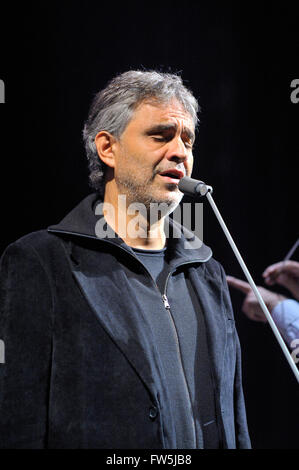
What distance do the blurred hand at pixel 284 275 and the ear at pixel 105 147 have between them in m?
0.77

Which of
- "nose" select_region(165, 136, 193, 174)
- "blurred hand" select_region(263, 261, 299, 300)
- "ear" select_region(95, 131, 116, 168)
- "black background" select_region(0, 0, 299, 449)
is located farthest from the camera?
"blurred hand" select_region(263, 261, 299, 300)

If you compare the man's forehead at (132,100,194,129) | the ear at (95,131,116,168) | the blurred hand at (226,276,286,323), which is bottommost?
the blurred hand at (226,276,286,323)

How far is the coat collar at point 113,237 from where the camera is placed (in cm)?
128

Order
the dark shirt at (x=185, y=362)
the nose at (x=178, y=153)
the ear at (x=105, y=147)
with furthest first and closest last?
the ear at (x=105, y=147) → the nose at (x=178, y=153) → the dark shirt at (x=185, y=362)

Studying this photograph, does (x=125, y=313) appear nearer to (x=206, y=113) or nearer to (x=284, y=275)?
(x=284, y=275)

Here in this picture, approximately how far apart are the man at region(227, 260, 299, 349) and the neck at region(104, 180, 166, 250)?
1.74 ft

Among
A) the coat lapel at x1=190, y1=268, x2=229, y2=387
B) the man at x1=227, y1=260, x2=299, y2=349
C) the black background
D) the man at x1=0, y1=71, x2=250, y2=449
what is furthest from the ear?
the man at x1=227, y1=260, x2=299, y2=349

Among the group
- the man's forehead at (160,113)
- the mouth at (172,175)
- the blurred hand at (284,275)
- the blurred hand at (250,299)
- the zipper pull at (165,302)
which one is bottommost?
the blurred hand at (250,299)

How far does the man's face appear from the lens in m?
1.34

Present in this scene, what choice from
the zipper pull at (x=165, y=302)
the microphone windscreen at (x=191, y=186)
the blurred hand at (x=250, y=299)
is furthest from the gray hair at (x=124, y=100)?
the blurred hand at (x=250, y=299)

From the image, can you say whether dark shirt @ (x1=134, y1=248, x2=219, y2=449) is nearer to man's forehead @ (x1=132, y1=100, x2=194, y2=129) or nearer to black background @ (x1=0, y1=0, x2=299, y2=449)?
man's forehead @ (x1=132, y1=100, x2=194, y2=129)

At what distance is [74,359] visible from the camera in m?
1.12

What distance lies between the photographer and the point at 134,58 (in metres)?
1.76

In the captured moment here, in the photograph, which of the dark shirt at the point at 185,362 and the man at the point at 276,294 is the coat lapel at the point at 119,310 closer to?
the dark shirt at the point at 185,362
